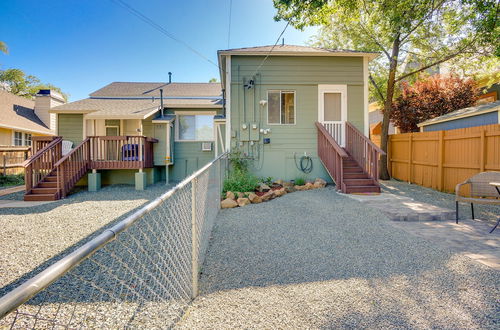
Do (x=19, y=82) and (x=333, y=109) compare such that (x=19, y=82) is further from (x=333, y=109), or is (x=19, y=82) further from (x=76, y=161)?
(x=333, y=109)

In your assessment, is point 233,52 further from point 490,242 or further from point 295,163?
point 490,242

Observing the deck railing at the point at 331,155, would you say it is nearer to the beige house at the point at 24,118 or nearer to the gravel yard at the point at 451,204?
the gravel yard at the point at 451,204

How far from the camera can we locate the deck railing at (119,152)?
8938 millimetres

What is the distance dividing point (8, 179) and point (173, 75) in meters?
9.43

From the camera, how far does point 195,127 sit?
36.4 feet

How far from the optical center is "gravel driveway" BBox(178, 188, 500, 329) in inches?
80.8

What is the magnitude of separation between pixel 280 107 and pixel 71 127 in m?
8.63

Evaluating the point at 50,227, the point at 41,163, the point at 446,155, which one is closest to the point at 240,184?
the point at 50,227

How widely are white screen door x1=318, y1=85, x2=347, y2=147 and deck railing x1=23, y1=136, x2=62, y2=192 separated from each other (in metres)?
9.03

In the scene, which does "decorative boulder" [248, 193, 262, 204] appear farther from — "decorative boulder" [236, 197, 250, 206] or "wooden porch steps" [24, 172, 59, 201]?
"wooden porch steps" [24, 172, 59, 201]

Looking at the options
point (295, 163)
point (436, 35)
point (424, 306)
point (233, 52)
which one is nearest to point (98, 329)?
point (424, 306)

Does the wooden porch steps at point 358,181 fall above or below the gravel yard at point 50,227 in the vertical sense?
above

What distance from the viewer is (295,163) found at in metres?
8.41

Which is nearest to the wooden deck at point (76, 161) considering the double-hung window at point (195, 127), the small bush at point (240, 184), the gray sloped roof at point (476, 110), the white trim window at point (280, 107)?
the double-hung window at point (195, 127)
